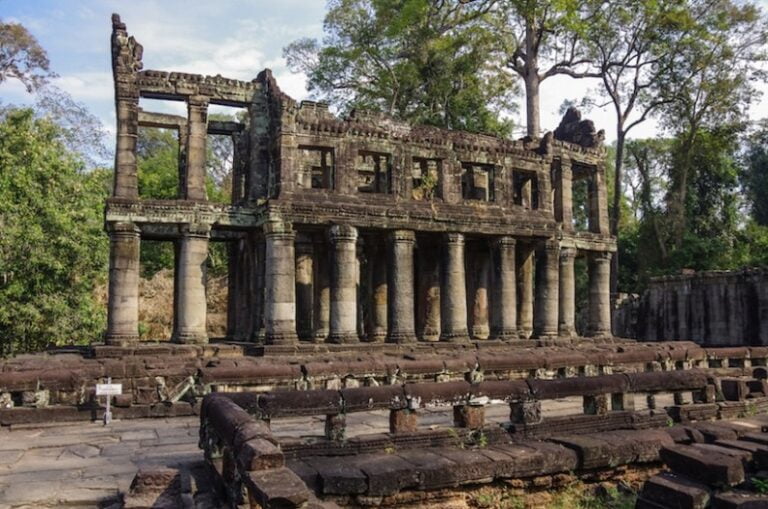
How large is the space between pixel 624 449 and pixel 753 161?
139 feet

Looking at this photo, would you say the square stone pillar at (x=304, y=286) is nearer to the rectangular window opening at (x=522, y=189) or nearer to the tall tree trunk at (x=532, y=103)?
the rectangular window opening at (x=522, y=189)

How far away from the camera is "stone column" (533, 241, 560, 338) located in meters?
21.9

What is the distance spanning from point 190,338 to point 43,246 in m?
7.04

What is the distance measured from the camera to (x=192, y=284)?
18.2 m

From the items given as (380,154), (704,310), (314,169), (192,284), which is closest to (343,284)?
(192,284)

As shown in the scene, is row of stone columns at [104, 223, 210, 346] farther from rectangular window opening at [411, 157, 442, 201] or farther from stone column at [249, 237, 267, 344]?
rectangular window opening at [411, 157, 442, 201]

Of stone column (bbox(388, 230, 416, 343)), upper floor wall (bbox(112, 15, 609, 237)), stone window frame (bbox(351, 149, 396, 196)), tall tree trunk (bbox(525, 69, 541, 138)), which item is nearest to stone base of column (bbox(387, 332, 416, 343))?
stone column (bbox(388, 230, 416, 343))

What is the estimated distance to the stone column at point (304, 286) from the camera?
66.9 feet

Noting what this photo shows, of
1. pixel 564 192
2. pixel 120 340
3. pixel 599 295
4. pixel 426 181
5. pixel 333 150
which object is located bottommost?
pixel 120 340

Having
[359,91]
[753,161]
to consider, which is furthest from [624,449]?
[753,161]

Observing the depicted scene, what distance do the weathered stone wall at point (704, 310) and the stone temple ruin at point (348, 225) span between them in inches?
195

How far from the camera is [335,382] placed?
12.2 metres

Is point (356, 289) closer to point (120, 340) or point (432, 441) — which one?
point (120, 340)

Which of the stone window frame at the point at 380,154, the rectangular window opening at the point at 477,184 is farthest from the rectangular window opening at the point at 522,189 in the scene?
the stone window frame at the point at 380,154
